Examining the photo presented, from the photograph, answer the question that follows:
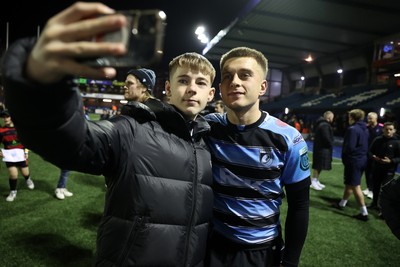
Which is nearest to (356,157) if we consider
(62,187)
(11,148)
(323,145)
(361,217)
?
(361,217)

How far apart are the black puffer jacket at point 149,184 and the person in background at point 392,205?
1.55 meters

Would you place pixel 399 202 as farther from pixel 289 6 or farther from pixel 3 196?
pixel 289 6

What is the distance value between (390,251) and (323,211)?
5.81 ft

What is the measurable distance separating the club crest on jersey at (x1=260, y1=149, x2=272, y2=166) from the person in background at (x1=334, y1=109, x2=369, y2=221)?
468cm

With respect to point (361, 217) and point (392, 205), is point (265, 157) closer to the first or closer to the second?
point (392, 205)

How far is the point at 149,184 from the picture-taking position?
142cm

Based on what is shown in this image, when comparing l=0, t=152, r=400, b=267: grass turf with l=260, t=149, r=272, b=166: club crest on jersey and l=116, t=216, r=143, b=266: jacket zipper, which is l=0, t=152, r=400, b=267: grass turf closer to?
l=116, t=216, r=143, b=266: jacket zipper

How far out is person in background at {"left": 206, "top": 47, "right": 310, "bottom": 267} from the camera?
189 cm

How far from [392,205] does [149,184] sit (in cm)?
197

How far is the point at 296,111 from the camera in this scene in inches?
1150

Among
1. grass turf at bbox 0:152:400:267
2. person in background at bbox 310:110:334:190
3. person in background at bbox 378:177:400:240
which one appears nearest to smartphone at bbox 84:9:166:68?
person in background at bbox 378:177:400:240

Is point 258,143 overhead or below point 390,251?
overhead

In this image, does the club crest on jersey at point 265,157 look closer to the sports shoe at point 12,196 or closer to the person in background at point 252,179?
the person in background at point 252,179

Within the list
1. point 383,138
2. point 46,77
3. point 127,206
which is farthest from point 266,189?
point 383,138
